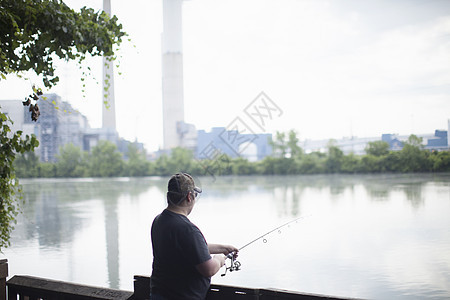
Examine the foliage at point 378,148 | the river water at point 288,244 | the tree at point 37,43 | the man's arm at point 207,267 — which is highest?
the tree at point 37,43

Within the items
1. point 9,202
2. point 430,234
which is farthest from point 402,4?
point 9,202

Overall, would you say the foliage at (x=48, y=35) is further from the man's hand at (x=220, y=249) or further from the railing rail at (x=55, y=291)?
the man's hand at (x=220, y=249)

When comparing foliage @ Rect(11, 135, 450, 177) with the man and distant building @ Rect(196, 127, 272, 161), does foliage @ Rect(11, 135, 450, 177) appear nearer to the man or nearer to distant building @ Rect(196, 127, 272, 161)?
distant building @ Rect(196, 127, 272, 161)

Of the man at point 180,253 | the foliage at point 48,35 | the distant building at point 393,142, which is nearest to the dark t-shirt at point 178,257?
the man at point 180,253

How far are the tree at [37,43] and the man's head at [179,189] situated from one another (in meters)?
0.93

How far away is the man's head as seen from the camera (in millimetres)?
1310

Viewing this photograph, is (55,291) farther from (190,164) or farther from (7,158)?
(190,164)

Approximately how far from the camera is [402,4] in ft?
70.9

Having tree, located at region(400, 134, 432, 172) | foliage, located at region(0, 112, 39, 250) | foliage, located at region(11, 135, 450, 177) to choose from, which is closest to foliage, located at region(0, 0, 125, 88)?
foliage, located at region(0, 112, 39, 250)

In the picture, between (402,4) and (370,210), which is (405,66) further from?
(370,210)

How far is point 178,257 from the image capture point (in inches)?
50.2

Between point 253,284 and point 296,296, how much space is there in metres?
3.12

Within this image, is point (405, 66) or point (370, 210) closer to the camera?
point (370, 210)

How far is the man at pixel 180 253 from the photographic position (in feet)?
4.11
